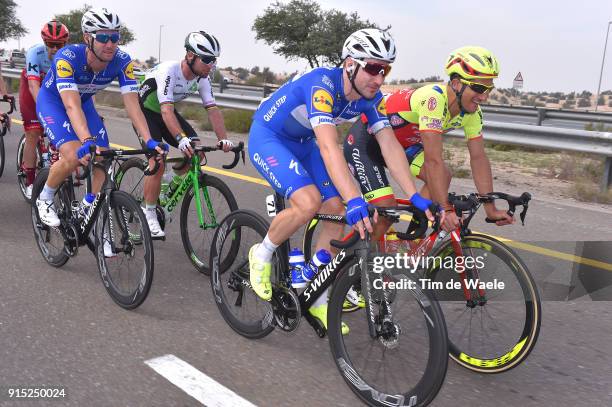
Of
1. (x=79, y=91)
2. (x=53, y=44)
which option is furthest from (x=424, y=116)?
(x=53, y=44)

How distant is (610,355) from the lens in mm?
3918

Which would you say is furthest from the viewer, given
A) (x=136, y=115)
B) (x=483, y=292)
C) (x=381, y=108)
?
(x=136, y=115)

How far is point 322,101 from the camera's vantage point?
3572 mm

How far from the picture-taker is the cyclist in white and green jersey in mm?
5305

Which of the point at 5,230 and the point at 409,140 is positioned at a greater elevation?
the point at 409,140

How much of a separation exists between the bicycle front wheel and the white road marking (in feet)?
2.52

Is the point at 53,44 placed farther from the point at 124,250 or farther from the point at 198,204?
the point at 124,250

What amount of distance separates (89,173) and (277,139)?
6.19ft

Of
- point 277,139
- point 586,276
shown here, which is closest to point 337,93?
point 277,139

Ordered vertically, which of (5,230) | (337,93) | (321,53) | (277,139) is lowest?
(5,230)

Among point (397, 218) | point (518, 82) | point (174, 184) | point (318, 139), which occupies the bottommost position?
point (174, 184)

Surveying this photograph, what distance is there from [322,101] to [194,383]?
1728 mm

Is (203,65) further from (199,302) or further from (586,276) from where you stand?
(586,276)

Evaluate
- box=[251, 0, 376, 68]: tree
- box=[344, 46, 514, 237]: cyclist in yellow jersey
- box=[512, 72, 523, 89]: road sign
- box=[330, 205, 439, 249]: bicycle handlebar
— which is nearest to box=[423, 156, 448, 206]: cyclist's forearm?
box=[344, 46, 514, 237]: cyclist in yellow jersey
